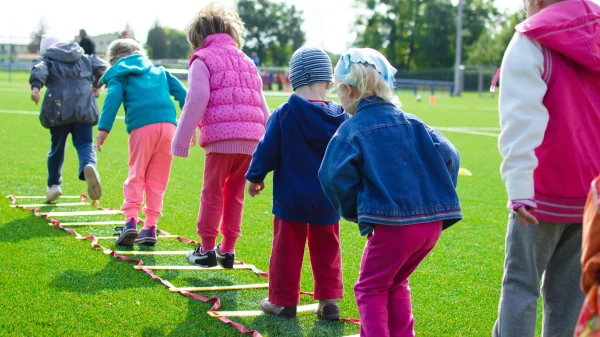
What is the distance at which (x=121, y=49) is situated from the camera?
6.05 m

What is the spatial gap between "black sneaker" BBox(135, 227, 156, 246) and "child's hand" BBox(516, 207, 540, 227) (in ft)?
11.8

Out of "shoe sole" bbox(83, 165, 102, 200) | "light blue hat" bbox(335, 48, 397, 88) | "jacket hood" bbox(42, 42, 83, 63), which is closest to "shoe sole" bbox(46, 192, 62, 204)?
"shoe sole" bbox(83, 165, 102, 200)

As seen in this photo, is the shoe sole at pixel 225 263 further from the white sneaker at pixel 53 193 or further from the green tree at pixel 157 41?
the green tree at pixel 157 41

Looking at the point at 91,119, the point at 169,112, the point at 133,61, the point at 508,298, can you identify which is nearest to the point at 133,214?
the point at 169,112

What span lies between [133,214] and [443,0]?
266 feet

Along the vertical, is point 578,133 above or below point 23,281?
above

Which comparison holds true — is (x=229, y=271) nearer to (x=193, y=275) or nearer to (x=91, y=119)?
(x=193, y=275)

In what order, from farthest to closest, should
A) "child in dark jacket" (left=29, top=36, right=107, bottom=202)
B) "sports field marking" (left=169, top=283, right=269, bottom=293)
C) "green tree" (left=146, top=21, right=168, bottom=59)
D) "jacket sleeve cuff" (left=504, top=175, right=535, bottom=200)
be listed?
1. "green tree" (left=146, top=21, right=168, bottom=59)
2. "child in dark jacket" (left=29, top=36, right=107, bottom=202)
3. "sports field marking" (left=169, top=283, right=269, bottom=293)
4. "jacket sleeve cuff" (left=504, top=175, right=535, bottom=200)

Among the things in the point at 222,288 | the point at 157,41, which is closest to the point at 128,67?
the point at 222,288

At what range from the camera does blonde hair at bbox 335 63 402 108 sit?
3414 mm

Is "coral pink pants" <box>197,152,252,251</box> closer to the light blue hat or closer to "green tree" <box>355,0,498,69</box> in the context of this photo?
the light blue hat

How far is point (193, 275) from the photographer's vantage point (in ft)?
16.7

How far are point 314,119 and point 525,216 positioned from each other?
149 centimetres

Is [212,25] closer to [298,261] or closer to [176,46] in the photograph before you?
[298,261]
